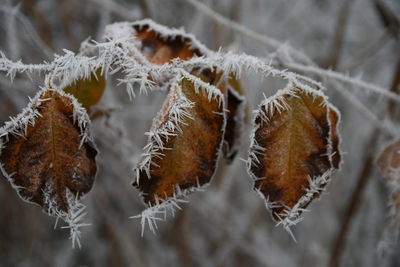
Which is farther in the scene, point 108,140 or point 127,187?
point 127,187

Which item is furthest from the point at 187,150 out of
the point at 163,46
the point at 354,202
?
the point at 354,202

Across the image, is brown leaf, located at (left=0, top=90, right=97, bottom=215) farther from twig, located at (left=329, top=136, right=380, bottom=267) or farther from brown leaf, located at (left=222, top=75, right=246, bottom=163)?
twig, located at (left=329, top=136, right=380, bottom=267)

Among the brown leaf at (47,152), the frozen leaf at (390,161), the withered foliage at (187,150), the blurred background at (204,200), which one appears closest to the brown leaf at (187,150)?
the withered foliage at (187,150)

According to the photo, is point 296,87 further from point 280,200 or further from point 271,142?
point 280,200

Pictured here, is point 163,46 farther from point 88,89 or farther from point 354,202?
point 354,202

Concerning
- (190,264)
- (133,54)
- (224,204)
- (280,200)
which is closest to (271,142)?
(280,200)

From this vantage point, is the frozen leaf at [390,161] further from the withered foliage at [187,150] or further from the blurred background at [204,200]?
the blurred background at [204,200]
